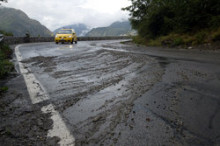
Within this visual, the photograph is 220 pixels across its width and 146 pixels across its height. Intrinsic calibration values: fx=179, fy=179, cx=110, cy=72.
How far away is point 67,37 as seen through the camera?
19984 millimetres

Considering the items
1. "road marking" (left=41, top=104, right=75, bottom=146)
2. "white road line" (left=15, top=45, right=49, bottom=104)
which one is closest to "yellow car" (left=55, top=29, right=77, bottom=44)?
"white road line" (left=15, top=45, right=49, bottom=104)

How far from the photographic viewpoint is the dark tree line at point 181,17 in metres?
11.3

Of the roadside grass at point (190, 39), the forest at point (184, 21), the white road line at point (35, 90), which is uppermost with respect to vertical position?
the forest at point (184, 21)

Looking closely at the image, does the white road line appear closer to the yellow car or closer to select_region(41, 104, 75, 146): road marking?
select_region(41, 104, 75, 146): road marking

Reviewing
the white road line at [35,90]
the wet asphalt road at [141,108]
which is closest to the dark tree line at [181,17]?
the wet asphalt road at [141,108]

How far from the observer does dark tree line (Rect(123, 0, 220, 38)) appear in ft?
37.2

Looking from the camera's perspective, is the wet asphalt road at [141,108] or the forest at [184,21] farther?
the forest at [184,21]

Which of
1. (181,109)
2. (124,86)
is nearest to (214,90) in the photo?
(181,109)

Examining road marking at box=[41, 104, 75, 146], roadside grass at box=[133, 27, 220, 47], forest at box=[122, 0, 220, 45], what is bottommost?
road marking at box=[41, 104, 75, 146]

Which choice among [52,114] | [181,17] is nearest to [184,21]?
[181,17]

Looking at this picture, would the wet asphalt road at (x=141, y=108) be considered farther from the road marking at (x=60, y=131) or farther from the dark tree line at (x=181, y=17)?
the dark tree line at (x=181, y=17)

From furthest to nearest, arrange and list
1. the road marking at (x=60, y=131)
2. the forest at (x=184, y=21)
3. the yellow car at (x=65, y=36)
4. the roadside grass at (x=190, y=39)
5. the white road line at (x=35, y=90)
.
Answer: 1. the yellow car at (x=65, y=36)
2. the forest at (x=184, y=21)
3. the roadside grass at (x=190, y=39)
4. the white road line at (x=35, y=90)
5. the road marking at (x=60, y=131)

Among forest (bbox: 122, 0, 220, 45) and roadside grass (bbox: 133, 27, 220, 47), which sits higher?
forest (bbox: 122, 0, 220, 45)

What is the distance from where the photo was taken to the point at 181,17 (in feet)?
43.3
